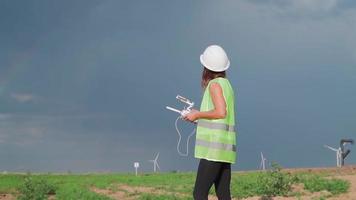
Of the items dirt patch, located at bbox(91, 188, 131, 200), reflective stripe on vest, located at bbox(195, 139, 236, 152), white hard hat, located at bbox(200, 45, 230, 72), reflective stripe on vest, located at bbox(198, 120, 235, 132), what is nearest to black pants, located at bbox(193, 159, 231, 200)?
reflective stripe on vest, located at bbox(195, 139, 236, 152)

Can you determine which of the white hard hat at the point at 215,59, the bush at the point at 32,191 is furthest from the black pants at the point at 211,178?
the bush at the point at 32,191

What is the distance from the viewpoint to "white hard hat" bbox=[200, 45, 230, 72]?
6754 mm

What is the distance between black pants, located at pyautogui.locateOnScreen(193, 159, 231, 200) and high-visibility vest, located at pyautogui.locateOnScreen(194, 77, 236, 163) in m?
0.09

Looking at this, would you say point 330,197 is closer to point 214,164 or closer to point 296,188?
point 296,188

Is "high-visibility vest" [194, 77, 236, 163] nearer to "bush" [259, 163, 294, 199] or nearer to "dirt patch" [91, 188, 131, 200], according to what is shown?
"bush" [259, 163, 294, 199]

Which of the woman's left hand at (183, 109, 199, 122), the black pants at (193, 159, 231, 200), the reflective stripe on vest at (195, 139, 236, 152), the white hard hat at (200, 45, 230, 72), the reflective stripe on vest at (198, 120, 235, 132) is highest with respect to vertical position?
the white hard hat at (200, 45, 230, 72)

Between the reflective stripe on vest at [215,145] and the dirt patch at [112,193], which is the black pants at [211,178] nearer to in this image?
the reflective stripe on vest at [215,145]

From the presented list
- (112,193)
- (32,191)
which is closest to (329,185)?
(112,193)

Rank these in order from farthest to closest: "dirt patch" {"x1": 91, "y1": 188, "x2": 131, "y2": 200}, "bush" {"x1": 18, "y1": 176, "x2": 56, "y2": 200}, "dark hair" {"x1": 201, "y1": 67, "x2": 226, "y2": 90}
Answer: "dirt patch" {"x1": 91, "y1": 188, "x2": 131, "y2": 200}, "bush" {"x1": 18, "y1": 176, "x2": 56, "y2": 200}, "dark hair" {"x1": 201, "y1": 67, "x2": 226, "y2": 90}

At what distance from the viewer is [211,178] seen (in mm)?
6809

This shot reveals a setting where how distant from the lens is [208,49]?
6.82m

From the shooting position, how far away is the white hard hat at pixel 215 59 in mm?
6754

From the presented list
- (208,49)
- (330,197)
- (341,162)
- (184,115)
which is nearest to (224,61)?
(208,49)

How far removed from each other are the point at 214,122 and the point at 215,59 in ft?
2.00
